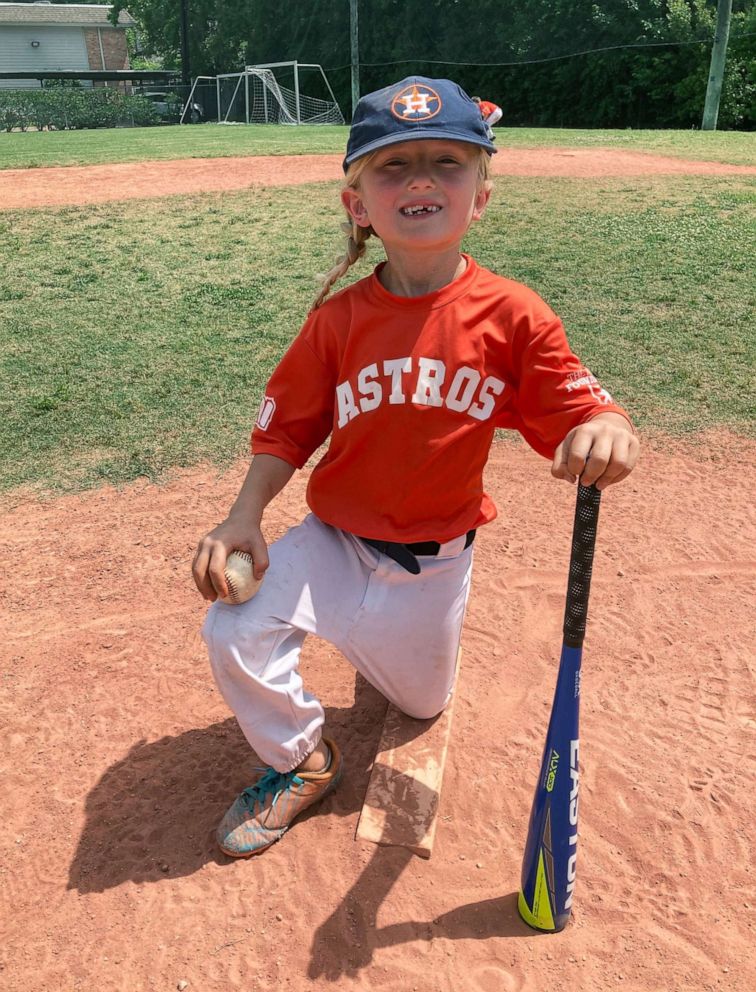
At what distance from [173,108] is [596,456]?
37988 mm

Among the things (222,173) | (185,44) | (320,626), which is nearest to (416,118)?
(320,626)

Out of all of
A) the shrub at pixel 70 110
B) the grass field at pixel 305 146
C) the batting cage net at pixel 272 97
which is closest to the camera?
the grass field at pixel 305 146

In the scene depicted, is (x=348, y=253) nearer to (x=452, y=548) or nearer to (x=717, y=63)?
(x=452, y=548)

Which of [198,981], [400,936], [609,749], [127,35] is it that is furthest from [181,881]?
[127,35]

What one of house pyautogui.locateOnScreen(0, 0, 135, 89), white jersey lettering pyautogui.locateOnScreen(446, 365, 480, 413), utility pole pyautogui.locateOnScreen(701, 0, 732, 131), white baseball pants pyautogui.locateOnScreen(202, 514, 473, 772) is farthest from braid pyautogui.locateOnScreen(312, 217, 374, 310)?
house pyautogui.locateOnScreen(0, 0, 135, 89)

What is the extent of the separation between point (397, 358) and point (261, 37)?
40.4 m

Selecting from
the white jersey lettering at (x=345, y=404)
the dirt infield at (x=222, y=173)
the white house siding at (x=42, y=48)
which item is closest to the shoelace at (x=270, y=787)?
the white jersey lettering at (x=345, y=404)

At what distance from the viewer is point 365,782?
2.47 m

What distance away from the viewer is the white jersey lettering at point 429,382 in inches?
82.3

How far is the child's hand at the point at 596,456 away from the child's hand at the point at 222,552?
0.73m

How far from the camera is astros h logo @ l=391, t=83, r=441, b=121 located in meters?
1.96

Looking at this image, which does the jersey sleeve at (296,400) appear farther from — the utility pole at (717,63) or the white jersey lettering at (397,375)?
the utility pole at (717,63)

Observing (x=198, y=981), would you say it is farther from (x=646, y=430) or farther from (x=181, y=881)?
(x=646, y=430)

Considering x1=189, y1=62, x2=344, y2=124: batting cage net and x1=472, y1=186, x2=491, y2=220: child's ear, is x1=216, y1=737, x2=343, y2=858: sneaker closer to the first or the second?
x1=472, y1=186, x2=491, y2=220: child's ear
